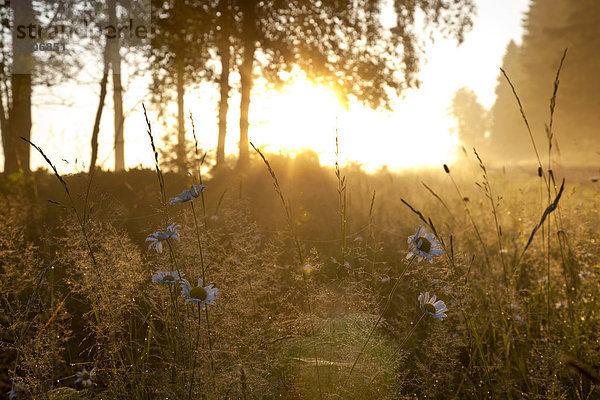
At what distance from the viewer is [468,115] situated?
67.7 meters

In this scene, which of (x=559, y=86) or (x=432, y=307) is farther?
(x=559, y=86)

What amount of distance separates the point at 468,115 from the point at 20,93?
6708 centimetres

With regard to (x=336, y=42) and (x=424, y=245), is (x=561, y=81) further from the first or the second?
(x=424, y=245)

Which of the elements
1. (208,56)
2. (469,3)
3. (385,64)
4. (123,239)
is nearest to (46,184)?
(208,56)

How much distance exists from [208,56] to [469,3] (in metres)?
5.54

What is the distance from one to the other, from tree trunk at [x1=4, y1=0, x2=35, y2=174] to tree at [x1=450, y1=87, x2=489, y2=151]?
64514mm

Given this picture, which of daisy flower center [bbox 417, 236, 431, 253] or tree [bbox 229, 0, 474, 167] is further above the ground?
tree [bbox 229, 0, 474, 167]

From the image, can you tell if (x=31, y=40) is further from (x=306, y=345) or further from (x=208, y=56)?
(x=306, y=345)

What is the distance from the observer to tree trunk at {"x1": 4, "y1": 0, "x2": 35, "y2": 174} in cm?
887

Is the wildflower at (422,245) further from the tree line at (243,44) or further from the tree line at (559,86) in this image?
the tree line at (559,86)

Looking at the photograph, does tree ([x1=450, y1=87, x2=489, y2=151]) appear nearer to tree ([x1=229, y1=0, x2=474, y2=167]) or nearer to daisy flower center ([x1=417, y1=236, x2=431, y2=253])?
tree ([x1=229, y1=0, x2=474, y2=167])

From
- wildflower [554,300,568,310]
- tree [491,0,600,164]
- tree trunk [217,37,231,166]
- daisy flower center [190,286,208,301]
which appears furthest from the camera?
tree [491,0,600,164]

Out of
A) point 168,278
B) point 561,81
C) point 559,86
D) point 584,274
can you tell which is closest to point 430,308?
point 168,278

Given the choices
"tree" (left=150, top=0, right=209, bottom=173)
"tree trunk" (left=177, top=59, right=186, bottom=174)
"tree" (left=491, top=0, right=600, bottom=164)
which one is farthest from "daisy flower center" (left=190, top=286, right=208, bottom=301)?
"tree" (left=491, top=0, right=600, bottom=164)
